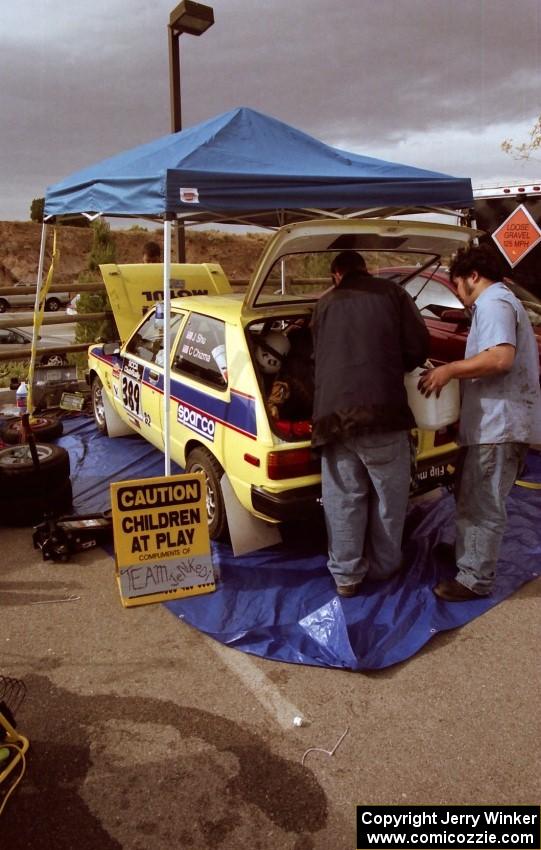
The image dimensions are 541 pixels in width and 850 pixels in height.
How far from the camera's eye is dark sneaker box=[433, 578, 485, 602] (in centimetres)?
370

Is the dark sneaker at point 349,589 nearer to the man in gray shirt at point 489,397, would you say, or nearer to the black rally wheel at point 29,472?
the man in gray shirt at point 489,397

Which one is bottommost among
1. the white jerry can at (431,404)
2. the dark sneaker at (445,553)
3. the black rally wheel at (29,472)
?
the dark sneaker at (445,553)

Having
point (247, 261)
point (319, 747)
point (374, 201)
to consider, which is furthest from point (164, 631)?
point (247, 261)

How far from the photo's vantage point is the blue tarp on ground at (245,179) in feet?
12.0

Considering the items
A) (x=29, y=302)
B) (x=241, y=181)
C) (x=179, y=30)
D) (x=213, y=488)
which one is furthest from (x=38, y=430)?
(x=29, y=302)

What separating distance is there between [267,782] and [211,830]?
0.30m

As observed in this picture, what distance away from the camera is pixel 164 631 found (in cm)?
348

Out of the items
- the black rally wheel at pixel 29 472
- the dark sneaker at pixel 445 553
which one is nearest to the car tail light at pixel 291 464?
the dark sneaker at pixel 445 553

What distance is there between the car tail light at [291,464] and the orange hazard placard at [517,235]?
18.4 feet

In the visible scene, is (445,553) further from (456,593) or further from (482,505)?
(482,505)

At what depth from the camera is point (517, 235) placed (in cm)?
791

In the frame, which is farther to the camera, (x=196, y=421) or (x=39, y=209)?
(x=39, y=209)

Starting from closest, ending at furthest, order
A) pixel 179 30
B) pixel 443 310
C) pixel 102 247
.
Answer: pixel 443 310 < pixel 179 30 < pixel 102 247

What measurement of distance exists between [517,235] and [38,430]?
253 inches
